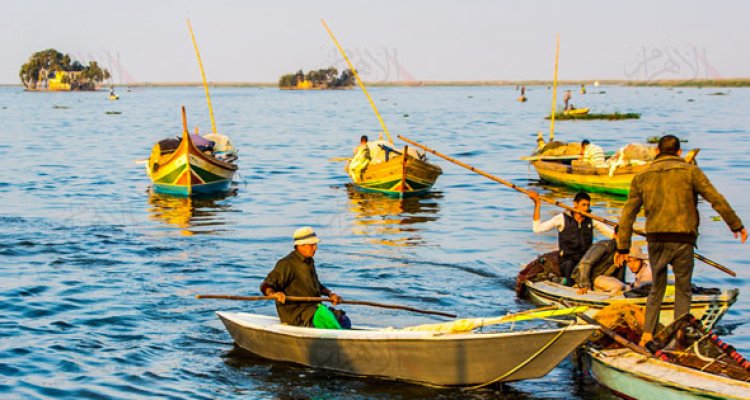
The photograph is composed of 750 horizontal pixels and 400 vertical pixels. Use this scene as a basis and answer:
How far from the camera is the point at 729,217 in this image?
29.0 ft

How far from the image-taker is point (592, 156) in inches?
1071

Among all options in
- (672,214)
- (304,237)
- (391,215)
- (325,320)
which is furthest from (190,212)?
(672,214)

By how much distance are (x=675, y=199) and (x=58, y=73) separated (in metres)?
184

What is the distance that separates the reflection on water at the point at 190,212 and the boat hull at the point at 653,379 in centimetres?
1288

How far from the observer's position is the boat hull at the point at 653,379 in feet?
26.3

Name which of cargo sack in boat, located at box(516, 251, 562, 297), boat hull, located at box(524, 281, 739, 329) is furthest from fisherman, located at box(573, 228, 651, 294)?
cargo sack in boat, located at box(516, 251, 562, 297)

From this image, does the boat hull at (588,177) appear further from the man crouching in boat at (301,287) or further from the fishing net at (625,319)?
the man crouching in boat at (301,287)

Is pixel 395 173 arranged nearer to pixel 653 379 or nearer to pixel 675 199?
pixel 675 199

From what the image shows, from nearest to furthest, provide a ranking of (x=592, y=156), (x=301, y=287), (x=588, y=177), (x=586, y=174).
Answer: (x=301, y=287) → (x=588, y=177) → (x=586, y=174) → (x=592, y=156)

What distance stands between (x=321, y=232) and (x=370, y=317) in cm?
763

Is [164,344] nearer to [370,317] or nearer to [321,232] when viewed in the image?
[370,317]

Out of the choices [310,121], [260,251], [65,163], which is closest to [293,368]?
[260,251]

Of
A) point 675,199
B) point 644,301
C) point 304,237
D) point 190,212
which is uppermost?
point 675,199

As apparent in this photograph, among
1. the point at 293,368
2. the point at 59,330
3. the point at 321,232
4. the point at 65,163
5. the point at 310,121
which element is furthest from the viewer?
the point at 310,121
